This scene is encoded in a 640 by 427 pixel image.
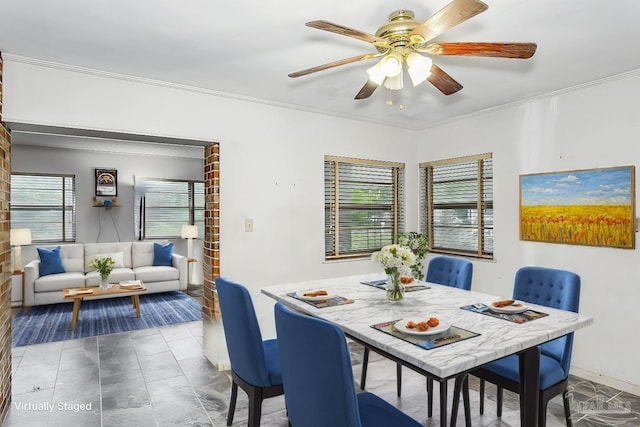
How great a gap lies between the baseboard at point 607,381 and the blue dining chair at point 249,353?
2.63m

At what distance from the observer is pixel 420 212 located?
4781 mm

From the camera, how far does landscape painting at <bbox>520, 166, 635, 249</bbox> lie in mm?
2973

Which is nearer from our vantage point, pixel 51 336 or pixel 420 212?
pixel 51 336

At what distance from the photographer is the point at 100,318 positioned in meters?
4.95

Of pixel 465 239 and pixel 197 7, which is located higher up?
pixel 197 7

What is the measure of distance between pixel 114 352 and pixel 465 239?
372 cm

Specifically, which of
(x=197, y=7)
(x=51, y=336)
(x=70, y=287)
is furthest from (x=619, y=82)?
(x=70, y=287)

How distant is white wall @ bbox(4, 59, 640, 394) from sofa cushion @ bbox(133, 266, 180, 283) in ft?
9.47

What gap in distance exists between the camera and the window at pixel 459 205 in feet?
13.3

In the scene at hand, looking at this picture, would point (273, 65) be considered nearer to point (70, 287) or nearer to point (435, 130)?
point (435, 130)

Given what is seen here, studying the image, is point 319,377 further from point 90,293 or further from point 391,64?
point 90,293

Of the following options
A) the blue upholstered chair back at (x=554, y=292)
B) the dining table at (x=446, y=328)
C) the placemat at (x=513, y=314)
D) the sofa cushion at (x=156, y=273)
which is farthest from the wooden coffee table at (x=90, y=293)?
the blue upholstered chair back at (x=554, y=292)

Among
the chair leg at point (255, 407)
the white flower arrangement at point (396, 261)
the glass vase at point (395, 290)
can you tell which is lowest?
the chair leg at point (255, 407)

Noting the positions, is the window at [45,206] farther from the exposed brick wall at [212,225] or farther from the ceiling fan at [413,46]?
the ceiling fan at [413,46]
